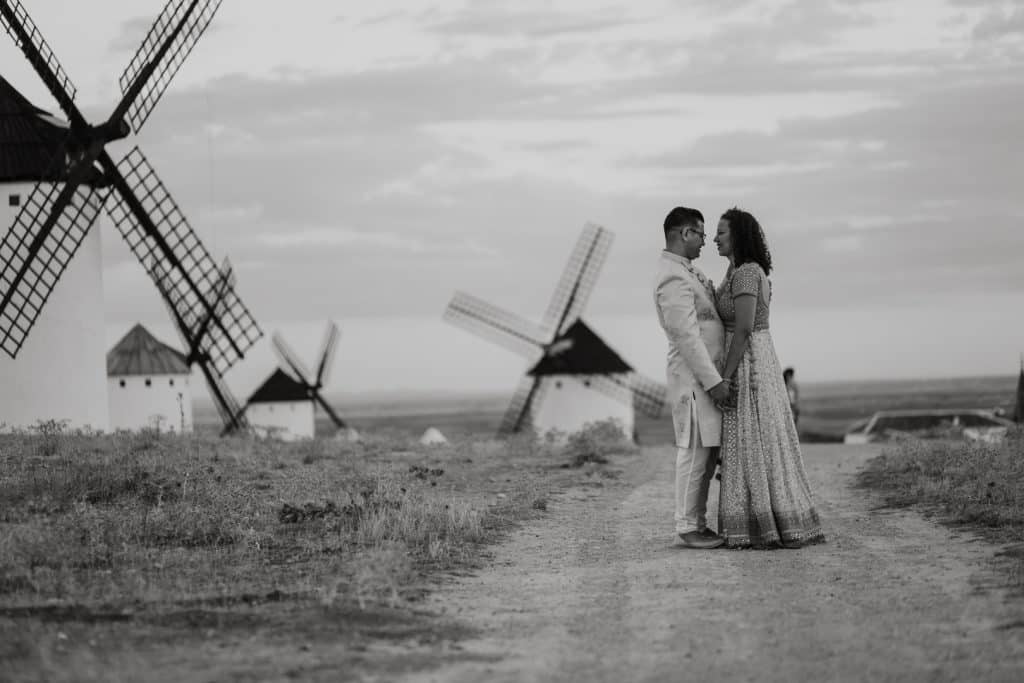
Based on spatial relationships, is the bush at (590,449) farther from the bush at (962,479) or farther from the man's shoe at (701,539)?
the man's shoe at (701,539)

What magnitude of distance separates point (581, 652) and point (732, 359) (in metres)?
3.85

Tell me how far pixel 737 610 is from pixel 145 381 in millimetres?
35178

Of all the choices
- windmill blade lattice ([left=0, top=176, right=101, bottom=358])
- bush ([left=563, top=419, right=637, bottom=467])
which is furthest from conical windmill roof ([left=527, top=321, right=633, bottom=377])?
windmill blade lattice ([left=0, top=176, right=101, bottom=358])

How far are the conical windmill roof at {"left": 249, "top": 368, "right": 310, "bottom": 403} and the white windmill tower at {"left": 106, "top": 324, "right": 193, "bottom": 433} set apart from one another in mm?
11037

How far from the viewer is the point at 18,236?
21656 mm

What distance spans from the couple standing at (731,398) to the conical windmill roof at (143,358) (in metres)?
32.8

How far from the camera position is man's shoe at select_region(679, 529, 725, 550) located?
9.87 metres

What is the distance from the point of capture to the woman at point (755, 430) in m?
9.79

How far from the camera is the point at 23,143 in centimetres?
2222

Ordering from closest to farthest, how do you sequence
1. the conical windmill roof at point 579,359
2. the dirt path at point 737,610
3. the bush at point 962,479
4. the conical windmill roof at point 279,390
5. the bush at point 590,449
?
the dirt path at point 737,610 < the bush at point 962,479 < the bush at point 590,449 < the conical windmill roof at point 579,359 < the conical windmill roof at point 279,390

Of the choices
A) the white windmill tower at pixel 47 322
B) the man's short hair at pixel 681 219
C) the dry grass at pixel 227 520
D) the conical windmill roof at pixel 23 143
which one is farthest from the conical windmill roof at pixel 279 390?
the man's short hair at pixel 681 219

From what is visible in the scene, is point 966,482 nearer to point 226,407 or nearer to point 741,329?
point 741,329

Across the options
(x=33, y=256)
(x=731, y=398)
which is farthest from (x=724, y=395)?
(x=33, y=256)

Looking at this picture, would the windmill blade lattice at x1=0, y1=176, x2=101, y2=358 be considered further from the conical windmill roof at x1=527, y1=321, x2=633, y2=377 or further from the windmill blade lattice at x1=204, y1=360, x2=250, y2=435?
the conical windmill roof at x1=527, y1=321, x2=633, y2=377
